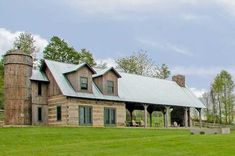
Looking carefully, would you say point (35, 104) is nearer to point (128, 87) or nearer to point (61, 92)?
point (61, 92)

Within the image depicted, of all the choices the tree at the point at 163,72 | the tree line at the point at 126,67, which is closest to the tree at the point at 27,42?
the tree line at the point at 126,67

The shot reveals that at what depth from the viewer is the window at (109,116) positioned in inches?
1433

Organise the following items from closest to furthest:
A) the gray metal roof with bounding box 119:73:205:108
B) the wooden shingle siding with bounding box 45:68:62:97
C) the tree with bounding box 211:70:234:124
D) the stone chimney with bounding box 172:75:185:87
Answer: the wooden shingle siding with bounding box 45:68:62:97, the gray metal roof with bounding box 119:73:205:108, the stone chimney with bounding box 172:75:185:87, the tree with bounding box 211:70:234:124

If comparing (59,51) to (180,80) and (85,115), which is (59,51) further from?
(85,115)

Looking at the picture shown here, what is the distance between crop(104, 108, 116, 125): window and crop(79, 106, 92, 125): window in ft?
5.76

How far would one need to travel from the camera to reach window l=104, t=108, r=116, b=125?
119 ft

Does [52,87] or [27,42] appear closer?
[52,87]

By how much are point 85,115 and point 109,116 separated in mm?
2667

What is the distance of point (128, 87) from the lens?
133 feet

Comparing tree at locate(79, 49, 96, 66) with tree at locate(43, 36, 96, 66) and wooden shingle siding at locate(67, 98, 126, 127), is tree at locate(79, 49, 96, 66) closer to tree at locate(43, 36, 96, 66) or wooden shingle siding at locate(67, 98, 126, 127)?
tree at locate(43, 36, 96, 66)

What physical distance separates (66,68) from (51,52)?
23243mm

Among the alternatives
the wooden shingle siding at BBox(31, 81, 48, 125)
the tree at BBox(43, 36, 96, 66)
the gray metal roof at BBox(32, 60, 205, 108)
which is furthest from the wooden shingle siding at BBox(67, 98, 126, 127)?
the tree at BBox(43, 36, 96, 66)

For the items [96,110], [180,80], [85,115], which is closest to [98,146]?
[85,115]

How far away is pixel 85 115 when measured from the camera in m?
34.9
